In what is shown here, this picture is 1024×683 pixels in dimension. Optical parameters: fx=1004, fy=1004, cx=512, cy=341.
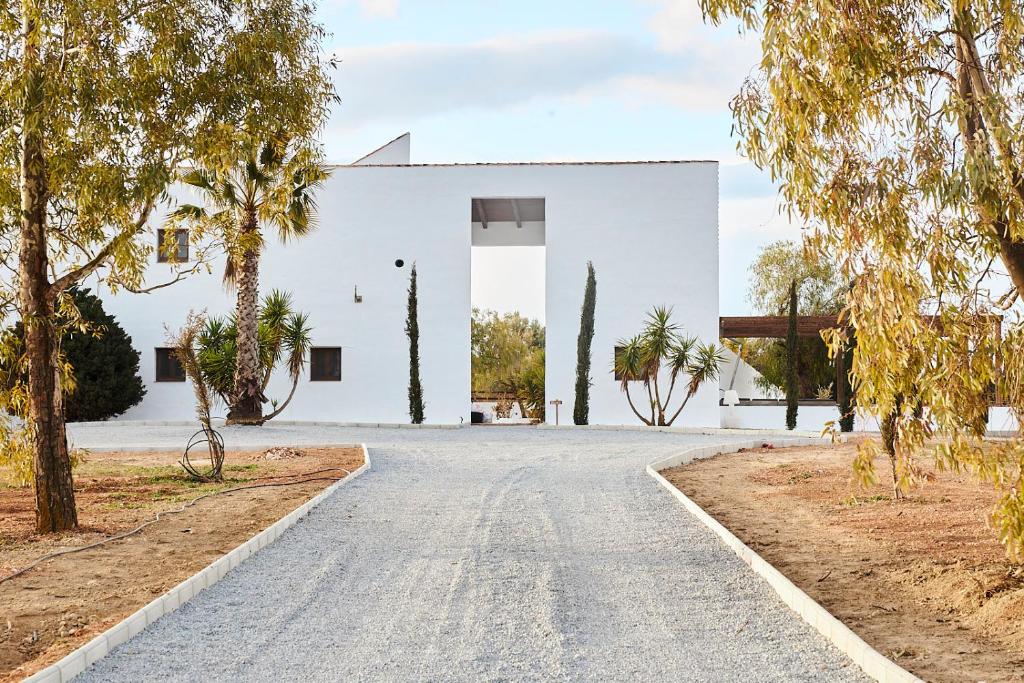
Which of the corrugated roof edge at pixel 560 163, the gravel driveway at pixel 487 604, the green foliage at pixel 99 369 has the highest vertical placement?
the corrugated roof edge at pixel 560 163

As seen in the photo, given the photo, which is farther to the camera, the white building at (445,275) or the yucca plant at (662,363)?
the white building at (445,275)

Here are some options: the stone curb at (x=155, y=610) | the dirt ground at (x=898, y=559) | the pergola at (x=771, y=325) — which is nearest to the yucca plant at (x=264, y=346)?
the pergola at (x=771, y=325)

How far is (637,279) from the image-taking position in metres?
24.9

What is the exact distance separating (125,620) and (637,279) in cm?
2045

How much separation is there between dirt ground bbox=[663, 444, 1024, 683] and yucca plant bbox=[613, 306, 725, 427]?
995 cm

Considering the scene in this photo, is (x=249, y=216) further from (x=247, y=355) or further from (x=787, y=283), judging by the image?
(x=787, y=283)

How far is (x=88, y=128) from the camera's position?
824 cm

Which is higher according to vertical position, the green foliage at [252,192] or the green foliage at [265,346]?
the green foliage at [252,192]

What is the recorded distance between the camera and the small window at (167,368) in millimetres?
25203

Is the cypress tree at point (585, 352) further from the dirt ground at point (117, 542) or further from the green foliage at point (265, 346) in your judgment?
the dirt ground at point (117, 542)

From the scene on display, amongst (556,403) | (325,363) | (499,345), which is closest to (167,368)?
(325,363)

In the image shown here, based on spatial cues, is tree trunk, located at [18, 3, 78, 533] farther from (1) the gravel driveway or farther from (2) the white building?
(2) the white building

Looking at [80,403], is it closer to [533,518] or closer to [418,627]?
[533,518]

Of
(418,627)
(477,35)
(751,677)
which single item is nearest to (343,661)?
(418,627)
